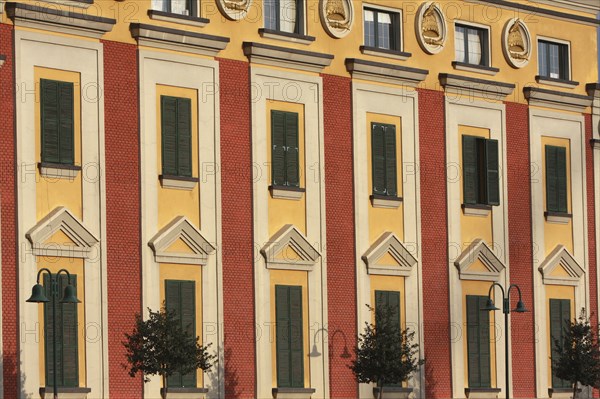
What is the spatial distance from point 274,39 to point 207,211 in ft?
18.1

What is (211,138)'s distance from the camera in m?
47.1

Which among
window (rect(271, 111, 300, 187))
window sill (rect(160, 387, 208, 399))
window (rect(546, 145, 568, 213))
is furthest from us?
window (rect(546, 145, 568, 213))

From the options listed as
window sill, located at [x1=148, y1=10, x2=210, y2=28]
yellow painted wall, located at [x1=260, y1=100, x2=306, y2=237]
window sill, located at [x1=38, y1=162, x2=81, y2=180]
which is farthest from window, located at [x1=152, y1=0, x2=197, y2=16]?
window sill, located at [x1=38, y1=162, x2=81, y2=180]

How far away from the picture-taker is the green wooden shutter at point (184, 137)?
46.2m

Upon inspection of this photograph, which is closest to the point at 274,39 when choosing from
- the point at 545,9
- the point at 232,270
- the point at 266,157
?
the point at 266,157

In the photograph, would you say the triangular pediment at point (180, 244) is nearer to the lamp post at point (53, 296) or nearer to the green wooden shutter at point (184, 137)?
the green wooden shutter at point (184, 137)

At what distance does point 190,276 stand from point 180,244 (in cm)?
94

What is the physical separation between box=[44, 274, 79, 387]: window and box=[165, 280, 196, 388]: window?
3077 millimetres

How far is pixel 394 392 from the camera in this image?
5109 cm

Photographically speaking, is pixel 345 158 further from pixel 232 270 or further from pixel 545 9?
pixel 545 9

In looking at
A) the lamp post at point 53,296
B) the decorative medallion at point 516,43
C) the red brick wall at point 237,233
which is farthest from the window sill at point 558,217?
the lamp post at point 53,296

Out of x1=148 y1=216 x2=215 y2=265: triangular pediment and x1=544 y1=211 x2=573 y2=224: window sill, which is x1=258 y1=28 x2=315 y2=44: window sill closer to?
x1=148 y1=216 x2=215 y2=265: triangular pediment

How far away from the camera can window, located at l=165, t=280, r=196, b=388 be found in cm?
4562

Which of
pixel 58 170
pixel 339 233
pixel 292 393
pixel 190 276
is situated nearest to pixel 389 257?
pixel 339 233
